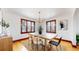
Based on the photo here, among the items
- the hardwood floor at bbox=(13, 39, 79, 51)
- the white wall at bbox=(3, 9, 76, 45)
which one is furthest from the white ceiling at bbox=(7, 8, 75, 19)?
the hardwood floor at bbox=(13, 39, 79, 51)

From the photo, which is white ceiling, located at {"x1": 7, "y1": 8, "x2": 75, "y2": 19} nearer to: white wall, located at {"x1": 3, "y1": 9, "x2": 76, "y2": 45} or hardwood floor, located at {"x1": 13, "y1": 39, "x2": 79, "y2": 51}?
white wall, located at {"x1": 3, "y1": 9, "x2": 76, "y2": 45}

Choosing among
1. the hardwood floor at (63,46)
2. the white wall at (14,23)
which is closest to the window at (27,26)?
the white wall at (14,23)

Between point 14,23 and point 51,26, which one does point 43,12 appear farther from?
point 14,23

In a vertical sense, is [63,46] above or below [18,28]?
below

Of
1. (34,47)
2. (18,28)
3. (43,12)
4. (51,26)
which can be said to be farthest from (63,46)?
(18,28)

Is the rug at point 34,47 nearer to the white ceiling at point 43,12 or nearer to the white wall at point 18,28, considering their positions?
the white wall at point 18,28

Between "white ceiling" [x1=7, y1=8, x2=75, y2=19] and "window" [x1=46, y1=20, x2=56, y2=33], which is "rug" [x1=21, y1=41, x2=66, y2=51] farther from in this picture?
"white ceiling" [x1=7, y1=8, x2=75, y2=19]

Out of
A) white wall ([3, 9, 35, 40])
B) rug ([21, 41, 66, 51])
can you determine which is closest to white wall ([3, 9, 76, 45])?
white wall ([3, 9, 35, 40])

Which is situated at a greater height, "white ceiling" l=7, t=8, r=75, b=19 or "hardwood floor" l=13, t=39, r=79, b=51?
"white ceiling" l=7, t=8, r=75, b=19

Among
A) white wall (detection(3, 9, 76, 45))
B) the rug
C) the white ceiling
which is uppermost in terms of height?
the white ceiling

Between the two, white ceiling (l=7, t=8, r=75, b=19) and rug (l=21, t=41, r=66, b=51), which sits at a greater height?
white ceiling (l=7, t=8, r=75, b=19)

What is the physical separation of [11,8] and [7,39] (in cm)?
54

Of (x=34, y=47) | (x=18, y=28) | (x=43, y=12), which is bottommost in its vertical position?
(x=34, y=47)
